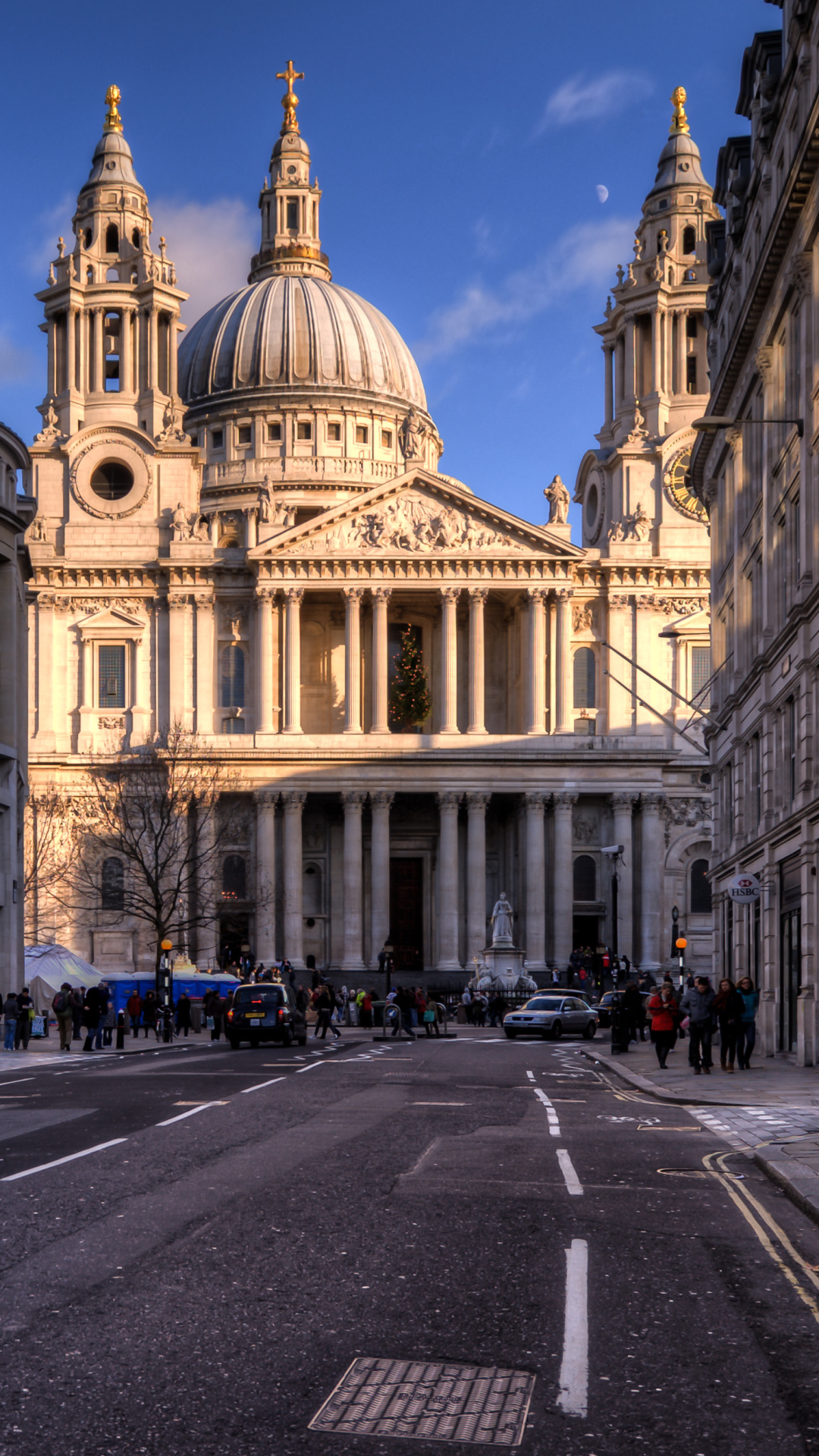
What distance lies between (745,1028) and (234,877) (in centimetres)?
5094

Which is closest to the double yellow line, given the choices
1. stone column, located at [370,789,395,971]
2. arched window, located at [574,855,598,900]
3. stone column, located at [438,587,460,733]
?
stone column, located at [370,789,395,971]

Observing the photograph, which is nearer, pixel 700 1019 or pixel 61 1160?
pixel 61 1160

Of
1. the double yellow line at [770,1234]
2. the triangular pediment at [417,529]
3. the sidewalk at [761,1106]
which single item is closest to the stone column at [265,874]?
the triangular pediment at [417,529]

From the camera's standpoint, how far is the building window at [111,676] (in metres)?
81.7

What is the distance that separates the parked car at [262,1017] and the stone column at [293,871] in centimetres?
3481

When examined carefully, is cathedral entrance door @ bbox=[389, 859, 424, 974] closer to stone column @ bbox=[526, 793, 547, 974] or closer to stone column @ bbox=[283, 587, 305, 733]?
stone column @ bbox=[526, 793, 547, 974]

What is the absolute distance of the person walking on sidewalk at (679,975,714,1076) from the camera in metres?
29.2

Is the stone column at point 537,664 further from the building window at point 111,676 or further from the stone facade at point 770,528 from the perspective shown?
the stone facade at point 770,528

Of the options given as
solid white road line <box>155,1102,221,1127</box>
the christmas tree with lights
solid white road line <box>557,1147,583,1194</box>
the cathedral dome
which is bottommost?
solid white road line <box>155,1102,221,1127</box>

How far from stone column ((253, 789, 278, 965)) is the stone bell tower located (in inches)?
756

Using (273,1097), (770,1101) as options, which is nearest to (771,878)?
(770,1101)

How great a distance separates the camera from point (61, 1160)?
14.8 m

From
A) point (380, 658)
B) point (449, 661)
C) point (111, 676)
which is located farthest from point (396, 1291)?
point (111, 676)

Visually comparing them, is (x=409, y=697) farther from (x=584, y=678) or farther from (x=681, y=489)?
(x=681, y=489)
